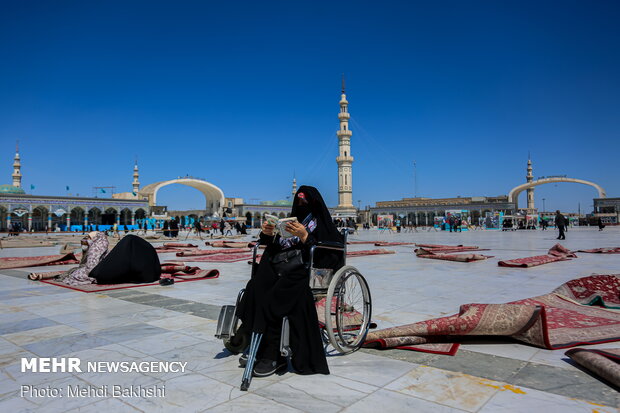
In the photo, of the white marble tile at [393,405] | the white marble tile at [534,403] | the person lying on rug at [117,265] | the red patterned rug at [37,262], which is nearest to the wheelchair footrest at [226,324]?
the white marble tile at [393,405]

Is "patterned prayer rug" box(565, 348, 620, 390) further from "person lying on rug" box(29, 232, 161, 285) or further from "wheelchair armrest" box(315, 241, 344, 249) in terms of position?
"person lying on rug" box(29, 232, 161, 285)

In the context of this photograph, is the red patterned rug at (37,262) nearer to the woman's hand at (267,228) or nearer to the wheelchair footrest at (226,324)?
the wheelchair footrest at (226,324)

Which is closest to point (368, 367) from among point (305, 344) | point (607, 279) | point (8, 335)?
point (305, 344)

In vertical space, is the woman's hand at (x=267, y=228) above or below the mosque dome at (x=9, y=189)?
below

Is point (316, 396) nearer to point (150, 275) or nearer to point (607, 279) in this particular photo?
point (607, 279)

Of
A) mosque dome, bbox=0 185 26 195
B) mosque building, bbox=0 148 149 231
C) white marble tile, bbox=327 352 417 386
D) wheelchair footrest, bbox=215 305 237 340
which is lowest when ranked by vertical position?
white marble tile, bbox=327 352 417 386

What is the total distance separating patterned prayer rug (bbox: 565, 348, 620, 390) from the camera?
1.99 m

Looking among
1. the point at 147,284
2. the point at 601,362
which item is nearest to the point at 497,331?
the point at 601,362

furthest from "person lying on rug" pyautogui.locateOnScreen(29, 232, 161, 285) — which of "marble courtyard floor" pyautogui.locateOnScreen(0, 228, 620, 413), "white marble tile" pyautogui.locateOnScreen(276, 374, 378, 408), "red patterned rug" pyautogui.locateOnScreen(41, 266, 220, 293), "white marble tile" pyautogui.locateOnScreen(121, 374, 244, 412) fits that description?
"white marble tile" pyautogui.locateOnScreen(276, 374, 378, 408)

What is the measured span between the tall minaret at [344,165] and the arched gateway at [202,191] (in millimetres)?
17773

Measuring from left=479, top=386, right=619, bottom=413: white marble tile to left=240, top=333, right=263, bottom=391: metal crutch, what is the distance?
111cm

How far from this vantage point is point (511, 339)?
2836mm

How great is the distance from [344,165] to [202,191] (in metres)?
22.0

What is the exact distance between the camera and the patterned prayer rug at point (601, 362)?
1.99 m
